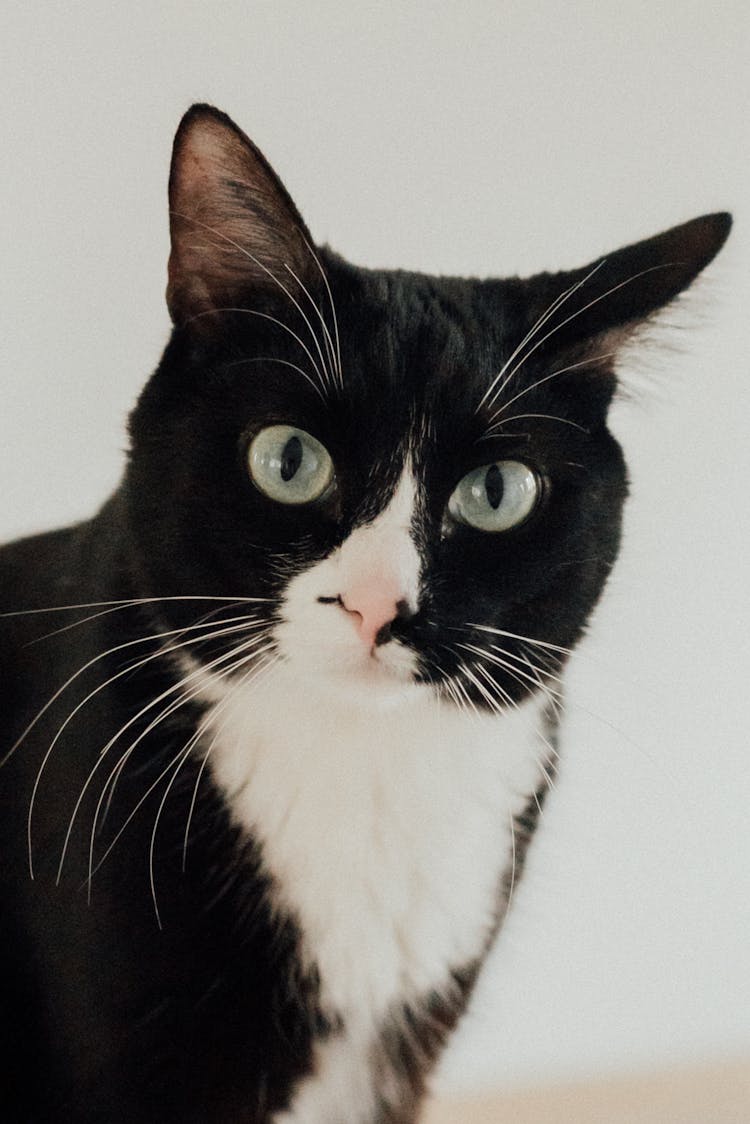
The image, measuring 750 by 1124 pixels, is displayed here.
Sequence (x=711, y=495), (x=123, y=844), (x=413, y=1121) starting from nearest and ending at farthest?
(x=123, y=844) < (x=413, y=1121) < (x=711, y=495)

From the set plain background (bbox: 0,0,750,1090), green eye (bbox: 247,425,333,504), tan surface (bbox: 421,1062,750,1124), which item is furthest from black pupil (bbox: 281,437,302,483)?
tan surface (bbox: 421,1062,750,1124)

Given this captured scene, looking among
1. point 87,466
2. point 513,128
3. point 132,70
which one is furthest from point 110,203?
point 513,128

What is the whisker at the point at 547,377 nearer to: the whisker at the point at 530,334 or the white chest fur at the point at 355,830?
the whisker at the point at 530,334

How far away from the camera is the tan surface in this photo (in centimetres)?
110

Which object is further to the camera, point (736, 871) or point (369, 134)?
point (736, 871)

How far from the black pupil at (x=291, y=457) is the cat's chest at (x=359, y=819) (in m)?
0.13

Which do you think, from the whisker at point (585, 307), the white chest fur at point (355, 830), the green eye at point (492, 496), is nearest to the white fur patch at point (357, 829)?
the white chest fur at point (355, 830)

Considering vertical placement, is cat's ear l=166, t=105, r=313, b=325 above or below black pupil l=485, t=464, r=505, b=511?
above

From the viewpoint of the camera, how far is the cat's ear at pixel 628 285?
Result: 69cm

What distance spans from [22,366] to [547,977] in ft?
2.54

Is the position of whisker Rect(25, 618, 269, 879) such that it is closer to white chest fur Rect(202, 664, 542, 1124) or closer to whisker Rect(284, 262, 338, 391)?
white chest fur Rect(202, 664, 542, 1124)

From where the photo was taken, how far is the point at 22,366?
906mm

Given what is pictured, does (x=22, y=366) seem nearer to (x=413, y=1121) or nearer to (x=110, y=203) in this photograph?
(x=110, y=203)

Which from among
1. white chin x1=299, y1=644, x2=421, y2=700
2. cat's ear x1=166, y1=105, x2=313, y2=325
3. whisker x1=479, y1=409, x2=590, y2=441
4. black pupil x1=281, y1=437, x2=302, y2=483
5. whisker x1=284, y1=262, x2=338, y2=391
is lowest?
white chin x1=299, y1=644, x2=421, y2=700
